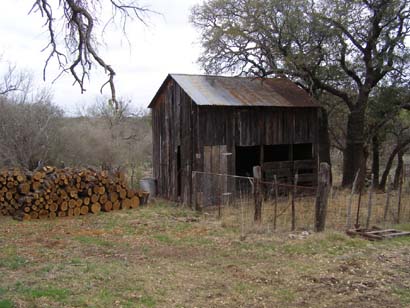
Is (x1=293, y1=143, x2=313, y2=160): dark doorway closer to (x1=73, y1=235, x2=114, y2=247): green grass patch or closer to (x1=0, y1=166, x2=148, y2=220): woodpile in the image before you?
(x1=0, y1=166, x2=148, y2=220): woodpile

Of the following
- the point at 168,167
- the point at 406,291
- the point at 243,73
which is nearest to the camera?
the point at 406,291

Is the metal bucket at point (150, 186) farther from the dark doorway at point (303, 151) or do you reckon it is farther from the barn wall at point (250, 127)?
the dark doorway at point (303, 151)

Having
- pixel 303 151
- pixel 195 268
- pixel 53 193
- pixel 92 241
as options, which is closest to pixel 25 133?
pixel 53 193

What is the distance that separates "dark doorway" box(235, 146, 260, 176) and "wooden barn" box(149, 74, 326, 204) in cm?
211

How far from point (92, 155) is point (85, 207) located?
51.5 ft

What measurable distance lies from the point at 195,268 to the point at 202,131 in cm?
1002

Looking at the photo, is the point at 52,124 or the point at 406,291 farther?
the point at 52,124

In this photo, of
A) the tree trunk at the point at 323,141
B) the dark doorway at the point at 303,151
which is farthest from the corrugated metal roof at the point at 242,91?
the dark doorway at the point at 303,151

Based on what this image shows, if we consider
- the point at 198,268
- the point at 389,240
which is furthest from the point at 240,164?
the point at 198,268

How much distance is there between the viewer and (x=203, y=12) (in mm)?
23203

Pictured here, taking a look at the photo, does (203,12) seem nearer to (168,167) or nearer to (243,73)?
(243,73)

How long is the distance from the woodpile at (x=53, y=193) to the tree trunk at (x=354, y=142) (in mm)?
11821

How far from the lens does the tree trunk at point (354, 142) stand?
2248 centimetres

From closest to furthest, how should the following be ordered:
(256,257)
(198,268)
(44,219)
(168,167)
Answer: (198,268) → (256,257) → (44,219) → (168,167)
